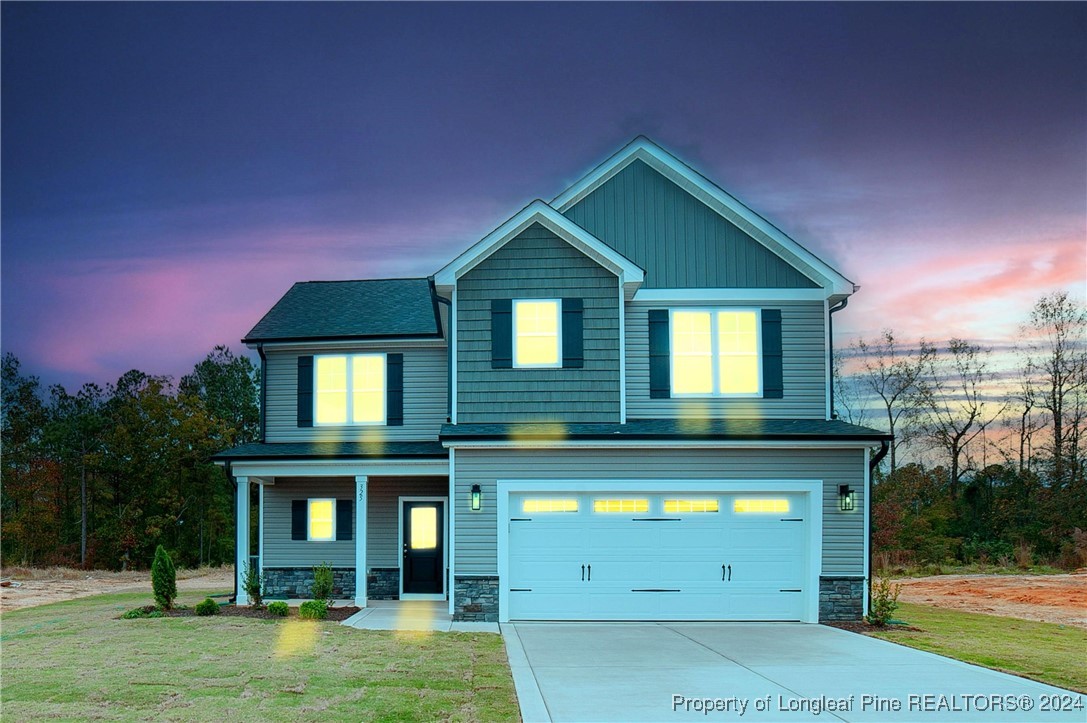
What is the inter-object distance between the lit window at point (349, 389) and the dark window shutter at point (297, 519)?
71.3 inches

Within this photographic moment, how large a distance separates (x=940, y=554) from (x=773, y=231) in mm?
A: 20372

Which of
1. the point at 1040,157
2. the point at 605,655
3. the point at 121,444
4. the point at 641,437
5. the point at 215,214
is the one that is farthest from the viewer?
the point at 121,444

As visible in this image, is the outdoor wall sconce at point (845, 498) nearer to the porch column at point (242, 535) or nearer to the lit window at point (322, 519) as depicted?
the lit window at point (322, 519)

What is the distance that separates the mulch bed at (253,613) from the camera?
1661 cm

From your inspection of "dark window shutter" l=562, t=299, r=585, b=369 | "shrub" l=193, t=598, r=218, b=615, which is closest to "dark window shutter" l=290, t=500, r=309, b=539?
"shrub" l=193, t=598, r=218, b=615

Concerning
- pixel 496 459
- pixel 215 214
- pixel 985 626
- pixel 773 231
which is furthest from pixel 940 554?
pixel 215 214

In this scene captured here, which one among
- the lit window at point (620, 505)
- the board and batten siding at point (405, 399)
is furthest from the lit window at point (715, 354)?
the board and batten siding at point (405, 399)

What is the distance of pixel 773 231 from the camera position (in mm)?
18031

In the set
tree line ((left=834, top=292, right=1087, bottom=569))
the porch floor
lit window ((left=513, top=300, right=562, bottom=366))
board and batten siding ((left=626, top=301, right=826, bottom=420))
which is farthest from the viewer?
tree line ((left=834, top=292, right=1087, bottom=569))

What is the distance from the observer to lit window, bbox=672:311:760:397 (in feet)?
58.9

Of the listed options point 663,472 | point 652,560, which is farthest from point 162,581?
point 663,472

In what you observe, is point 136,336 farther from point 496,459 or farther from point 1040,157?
point 1040,157

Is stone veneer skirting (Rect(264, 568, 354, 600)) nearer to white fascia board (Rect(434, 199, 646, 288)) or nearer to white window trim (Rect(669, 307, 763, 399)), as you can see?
white fascia board (Rect(434, 199, 646, 288))

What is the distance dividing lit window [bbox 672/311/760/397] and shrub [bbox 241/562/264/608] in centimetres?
862
